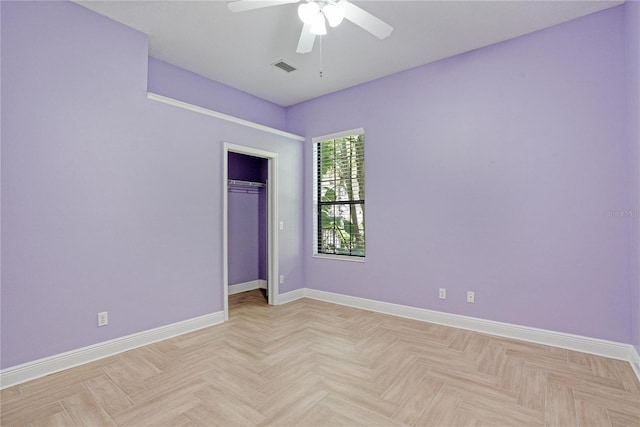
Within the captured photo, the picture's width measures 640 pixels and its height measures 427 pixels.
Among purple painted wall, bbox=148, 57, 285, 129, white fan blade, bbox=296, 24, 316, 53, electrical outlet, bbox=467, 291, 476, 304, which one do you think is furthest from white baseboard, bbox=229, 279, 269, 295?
white fan blade, bbox=296, 24, 316, 53

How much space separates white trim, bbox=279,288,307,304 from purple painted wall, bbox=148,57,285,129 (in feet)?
8.91

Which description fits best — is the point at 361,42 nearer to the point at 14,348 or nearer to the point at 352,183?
the point at 352,183

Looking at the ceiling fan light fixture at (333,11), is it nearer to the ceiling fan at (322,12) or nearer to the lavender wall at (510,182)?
the ceiling fan at (322,12)

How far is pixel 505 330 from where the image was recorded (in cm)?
332

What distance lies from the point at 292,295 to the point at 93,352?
259 centimetres

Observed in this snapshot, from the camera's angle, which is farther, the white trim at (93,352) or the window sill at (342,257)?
the window sill at (342,257)

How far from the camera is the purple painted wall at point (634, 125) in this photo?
2.44 meters

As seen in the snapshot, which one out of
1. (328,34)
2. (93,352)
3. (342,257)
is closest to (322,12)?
(328,34)

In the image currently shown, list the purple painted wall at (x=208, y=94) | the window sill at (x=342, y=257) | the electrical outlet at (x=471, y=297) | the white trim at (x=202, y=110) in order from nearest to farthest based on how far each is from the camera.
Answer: the white trim at (x=202, y=110) < the electrical outlet at (x=471, y=297) < the purple painted wall at (x=208, y=94) < the window sill at (x=342, y=257)

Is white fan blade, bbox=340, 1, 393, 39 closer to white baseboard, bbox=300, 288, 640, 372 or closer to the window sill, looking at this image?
the window sill

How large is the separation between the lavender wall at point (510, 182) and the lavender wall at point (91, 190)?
2293 mm

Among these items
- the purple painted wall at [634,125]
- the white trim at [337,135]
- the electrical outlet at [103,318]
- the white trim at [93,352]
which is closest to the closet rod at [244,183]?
the white trim at [337,135]

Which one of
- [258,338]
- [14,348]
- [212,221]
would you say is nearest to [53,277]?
[14,348]

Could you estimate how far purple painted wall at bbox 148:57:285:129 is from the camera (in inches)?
148
